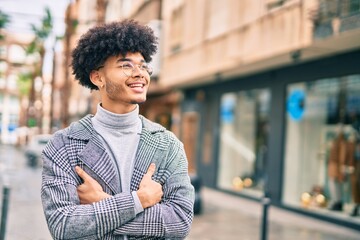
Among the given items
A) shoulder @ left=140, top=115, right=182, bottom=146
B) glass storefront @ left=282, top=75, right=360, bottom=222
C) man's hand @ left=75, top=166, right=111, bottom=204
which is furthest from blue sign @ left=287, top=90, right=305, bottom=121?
man's hand @ left=75, top=166, right=111, bottom=204

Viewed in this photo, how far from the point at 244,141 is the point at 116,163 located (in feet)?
48.6

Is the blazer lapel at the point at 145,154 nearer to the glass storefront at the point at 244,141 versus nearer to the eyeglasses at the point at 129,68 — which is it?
the eyeglasses at the point at 129,68

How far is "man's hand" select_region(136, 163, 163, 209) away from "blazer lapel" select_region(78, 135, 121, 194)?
4.5 inches

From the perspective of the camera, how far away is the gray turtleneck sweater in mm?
2346

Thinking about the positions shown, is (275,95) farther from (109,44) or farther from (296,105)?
(109,44)

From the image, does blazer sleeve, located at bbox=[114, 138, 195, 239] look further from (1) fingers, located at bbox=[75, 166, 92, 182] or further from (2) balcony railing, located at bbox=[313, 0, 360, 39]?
(2) balcony railing, located at bbox=[313, 0, 360, 39]

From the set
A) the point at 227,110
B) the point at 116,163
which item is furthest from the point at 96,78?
the point at 227,110

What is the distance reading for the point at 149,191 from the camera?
226 centimetres

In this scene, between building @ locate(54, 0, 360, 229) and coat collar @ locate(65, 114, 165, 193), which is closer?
coat collar @ locate(65, 114, 165, 193)

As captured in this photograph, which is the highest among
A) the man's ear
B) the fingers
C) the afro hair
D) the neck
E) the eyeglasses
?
the afro hair

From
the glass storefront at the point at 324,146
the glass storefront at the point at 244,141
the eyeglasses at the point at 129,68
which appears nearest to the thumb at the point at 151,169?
the eyeglasses at the point at 129,68

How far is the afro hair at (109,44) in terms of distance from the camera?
240 cm

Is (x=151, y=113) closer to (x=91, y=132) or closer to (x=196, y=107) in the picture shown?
(x=196, y=107)

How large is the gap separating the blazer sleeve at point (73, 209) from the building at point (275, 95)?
592cm
